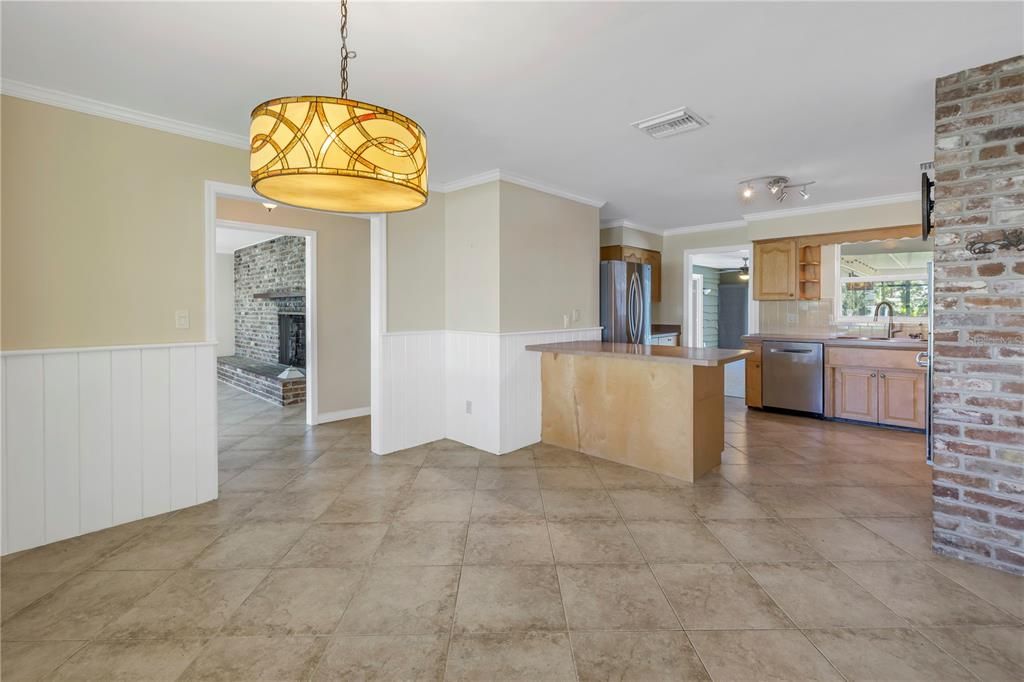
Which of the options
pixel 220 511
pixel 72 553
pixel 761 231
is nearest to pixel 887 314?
pixel 761 231

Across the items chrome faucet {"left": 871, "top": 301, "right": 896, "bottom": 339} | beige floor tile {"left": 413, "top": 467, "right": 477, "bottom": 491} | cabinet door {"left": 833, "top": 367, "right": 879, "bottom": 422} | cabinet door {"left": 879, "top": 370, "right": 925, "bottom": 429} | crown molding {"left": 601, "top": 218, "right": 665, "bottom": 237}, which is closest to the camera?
beige floor tile {"left": 413, "top": 467, "right": 477, "bottom": 491}

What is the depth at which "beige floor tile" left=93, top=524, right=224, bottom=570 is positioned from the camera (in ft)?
7.57

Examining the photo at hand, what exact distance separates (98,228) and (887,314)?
705 cm

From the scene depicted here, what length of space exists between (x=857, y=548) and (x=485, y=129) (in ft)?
10.4

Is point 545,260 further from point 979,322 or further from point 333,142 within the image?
point 333,142

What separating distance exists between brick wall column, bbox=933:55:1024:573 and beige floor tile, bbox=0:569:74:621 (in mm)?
4189

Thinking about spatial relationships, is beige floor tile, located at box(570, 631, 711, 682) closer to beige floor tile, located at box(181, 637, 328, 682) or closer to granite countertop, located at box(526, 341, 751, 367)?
beige floor tile, located at box(181, 637, 328, 682)

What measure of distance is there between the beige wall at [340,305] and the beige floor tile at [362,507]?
2.30m

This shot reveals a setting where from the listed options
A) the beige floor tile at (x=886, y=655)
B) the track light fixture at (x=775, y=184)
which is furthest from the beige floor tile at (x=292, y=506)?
the track light fixture at (x=775, y=184)

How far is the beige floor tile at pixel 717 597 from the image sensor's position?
1856 millimetres

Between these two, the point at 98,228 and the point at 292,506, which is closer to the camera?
the point at 98,228

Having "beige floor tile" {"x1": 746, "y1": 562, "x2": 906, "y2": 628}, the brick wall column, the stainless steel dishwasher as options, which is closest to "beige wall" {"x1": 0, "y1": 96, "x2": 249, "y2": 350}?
"beige floor tile" {"x1": 746, "y1": 562, "x2": 906, "y2": 628}

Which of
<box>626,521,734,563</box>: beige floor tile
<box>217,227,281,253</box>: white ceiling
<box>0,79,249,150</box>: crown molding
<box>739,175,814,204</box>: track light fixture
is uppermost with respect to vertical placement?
<box>217,227,281,253</box>: white ceiling

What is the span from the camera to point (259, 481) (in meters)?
3.43
